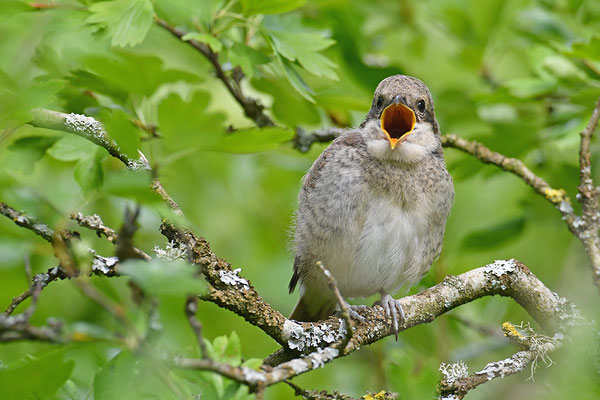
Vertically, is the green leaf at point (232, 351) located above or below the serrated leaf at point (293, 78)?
below

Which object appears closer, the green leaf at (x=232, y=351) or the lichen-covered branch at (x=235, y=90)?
the green leaf at (x=232, y=351)

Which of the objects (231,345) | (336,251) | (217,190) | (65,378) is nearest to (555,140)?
(336,251)

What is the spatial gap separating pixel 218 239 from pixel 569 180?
234 centimetres

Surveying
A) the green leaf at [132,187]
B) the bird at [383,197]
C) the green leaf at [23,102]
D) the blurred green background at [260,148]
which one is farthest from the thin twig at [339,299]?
the bird at [383,197]

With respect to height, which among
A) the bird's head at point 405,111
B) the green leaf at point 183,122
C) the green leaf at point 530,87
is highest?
the green leaf at point 530,87

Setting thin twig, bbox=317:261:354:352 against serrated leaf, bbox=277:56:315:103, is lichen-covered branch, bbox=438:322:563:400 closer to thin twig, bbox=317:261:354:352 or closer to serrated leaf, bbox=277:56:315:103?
thin twig, bbox=317:261:354:352

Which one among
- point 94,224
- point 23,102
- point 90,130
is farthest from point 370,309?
point 23,102

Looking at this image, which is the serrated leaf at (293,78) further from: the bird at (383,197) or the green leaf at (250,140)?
the green leaf at (250,140)

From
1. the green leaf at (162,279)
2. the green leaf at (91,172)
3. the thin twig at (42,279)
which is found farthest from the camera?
the thin twig at (42,279)

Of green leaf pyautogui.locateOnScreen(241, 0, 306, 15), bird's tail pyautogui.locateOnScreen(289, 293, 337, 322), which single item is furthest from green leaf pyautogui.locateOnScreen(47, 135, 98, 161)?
bird's tail pyautogui.locateOnScreen(289, 293, 337, 322)

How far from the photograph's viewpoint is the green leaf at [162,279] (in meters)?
1.40

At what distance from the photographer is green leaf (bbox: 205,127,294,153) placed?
7.11 feet

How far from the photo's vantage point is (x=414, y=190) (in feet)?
12.6

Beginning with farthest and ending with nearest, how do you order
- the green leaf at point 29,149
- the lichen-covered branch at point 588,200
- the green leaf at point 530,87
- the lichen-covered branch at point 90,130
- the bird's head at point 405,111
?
the bird's head at point 405,111, the green leaf at point 530,87, the lichen-covered branch at point 588,200, the green leaf at point 29,149, the lichen-covered branch at point 90,130
